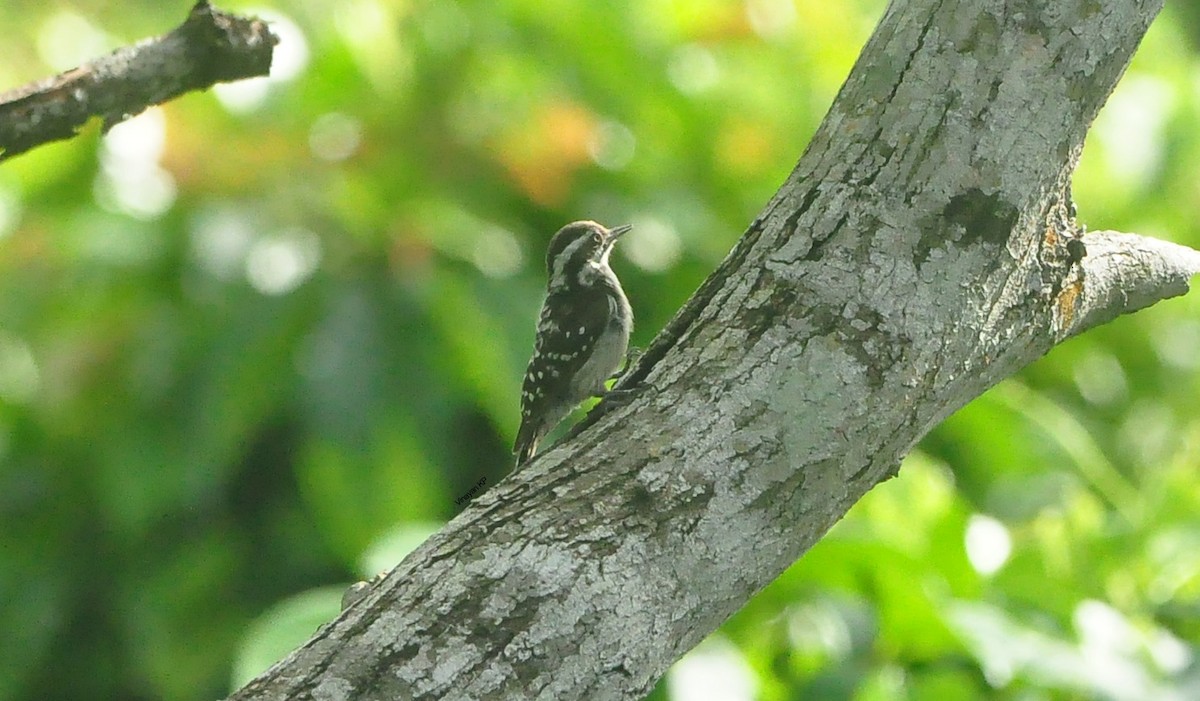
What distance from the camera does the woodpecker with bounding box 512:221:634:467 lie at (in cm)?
332

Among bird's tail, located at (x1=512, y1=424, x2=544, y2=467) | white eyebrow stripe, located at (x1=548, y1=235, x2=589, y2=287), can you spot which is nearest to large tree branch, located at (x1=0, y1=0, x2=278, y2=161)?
white eyebrow stripe, located at (x1=548, y1=235, x2=589, y2=287)

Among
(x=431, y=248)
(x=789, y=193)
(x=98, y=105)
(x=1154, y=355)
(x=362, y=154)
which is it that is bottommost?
(x=789, y=193)

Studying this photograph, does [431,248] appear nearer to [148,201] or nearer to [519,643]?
[148,201]

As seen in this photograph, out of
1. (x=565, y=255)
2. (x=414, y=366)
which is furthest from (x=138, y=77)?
(x=414, y=366)

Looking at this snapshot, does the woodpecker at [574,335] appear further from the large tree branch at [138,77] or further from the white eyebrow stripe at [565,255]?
the large tree branch at [138,77]

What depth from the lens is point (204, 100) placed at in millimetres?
6254

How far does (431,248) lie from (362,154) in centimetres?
81

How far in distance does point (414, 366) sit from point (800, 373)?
3.71m

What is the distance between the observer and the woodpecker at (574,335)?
332 cm

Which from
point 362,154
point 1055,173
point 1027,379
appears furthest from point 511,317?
point 1055,173

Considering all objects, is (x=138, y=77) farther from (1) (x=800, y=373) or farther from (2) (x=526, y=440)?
(1) (x=800, y=373)

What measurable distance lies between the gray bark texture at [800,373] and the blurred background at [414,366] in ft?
7.37

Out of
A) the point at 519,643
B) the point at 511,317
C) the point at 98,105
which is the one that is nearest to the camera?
the point at 519,643

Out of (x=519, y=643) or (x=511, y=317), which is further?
(x=511, y=317)
